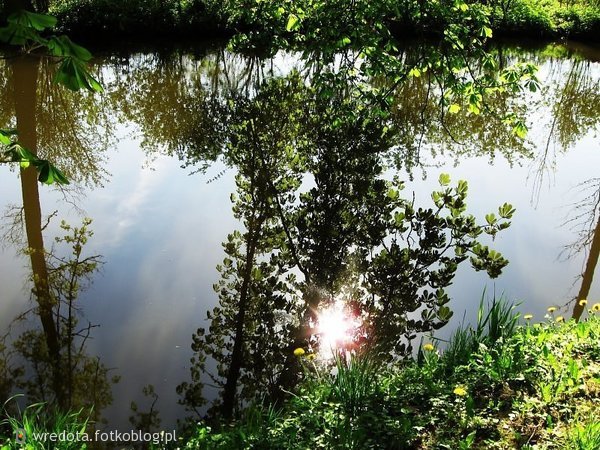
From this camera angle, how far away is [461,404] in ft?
11.4

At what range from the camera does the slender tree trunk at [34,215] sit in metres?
5.15

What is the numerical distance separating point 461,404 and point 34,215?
678 cm

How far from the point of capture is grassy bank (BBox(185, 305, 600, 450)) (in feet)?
10.5

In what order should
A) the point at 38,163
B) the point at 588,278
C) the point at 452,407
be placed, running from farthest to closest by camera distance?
the point at 588,278 → the point at 452,407 → the point at 38,163

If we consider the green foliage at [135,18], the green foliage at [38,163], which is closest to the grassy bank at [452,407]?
the green foliage at [38,163]

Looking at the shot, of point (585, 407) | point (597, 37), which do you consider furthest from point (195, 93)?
point (597, 37)

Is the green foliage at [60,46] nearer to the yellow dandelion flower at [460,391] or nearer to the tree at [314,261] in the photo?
the yellow dandelion flower at [460,391]

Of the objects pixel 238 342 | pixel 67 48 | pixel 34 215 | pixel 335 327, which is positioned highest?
pixel 34 215

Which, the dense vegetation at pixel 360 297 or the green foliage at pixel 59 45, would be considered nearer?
the green foliage at pixel 59 45

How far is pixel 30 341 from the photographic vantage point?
5.15 metres

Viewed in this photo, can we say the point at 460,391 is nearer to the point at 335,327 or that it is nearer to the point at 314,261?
the point at 335,327

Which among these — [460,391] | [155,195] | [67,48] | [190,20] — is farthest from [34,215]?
[190,20]

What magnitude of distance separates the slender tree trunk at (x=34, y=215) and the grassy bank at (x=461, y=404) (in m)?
2.13

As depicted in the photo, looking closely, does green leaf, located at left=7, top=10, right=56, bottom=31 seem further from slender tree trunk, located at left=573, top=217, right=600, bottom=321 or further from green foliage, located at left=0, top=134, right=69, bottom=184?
slender tree trunk, located at left=573, top=217, right=600, bottom=321
